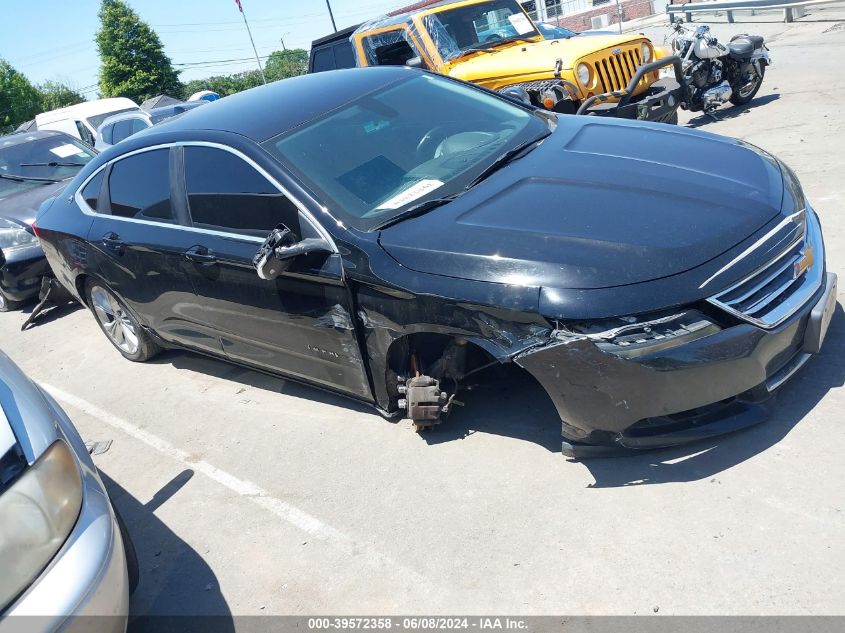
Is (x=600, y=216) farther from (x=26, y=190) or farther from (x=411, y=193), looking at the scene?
(x=26, y=190)

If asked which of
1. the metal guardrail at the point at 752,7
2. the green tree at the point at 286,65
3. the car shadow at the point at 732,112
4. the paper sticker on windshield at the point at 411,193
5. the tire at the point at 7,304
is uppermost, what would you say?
the paper sticker on windshield at the point at 411,193

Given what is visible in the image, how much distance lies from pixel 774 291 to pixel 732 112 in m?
7.06

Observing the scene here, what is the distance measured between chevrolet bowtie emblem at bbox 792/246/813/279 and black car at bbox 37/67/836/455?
0.05 ft

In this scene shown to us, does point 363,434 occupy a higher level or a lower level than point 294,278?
lower

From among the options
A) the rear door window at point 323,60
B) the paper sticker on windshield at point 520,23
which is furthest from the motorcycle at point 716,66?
the rear door window at point 323,60

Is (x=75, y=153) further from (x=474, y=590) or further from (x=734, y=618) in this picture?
(x=734, y=618)

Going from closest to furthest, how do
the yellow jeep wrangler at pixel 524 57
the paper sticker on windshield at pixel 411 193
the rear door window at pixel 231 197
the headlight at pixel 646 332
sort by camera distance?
1. the headlight at pixel 646 332
2. the paper sticker on windshield at pixel 411 193
3. the rear door window at pixel 231 197
4. the yellow jeep wrangler at pixel 524 57

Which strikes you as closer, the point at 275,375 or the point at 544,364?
the point at 544,364

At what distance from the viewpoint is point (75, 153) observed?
9000mm

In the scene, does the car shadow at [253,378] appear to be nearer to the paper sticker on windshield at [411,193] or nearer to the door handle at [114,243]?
the door handle at [114,243]

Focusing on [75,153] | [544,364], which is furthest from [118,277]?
[75,153]

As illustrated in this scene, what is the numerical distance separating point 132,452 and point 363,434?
5.01ft

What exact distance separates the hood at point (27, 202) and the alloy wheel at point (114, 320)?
7.54ft

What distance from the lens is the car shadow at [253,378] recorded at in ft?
14.5
